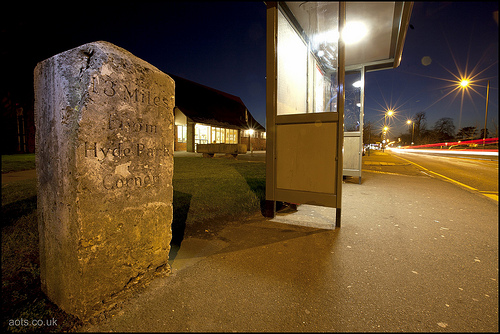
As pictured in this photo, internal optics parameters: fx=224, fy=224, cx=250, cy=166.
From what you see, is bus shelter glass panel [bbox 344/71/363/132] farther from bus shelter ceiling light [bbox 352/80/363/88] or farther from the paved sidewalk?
the paved sidewalk

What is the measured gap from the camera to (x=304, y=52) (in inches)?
216

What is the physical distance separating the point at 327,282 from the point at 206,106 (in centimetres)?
2718

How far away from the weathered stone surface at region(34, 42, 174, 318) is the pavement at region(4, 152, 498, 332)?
0.36 meters

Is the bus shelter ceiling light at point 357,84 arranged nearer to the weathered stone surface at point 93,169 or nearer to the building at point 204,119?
the weathered stone surface at point 93,169

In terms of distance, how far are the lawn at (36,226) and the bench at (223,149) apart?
342 inches

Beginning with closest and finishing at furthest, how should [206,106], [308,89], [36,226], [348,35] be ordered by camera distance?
[36,226] < [348,35] < [308,89] < [206,106]

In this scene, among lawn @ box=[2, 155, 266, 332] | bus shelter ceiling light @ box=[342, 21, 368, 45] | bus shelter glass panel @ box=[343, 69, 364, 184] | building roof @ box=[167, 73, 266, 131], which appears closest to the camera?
lawn @ box=[2, 155, 266, 332]

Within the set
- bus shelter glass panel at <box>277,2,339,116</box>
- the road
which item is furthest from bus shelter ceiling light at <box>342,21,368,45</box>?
the road

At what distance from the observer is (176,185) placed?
6.56 m

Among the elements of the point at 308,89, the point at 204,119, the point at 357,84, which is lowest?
the point at 308,89

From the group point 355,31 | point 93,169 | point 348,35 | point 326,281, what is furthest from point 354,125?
point 93,169

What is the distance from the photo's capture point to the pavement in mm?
1647

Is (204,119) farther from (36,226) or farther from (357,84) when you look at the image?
(36,226)

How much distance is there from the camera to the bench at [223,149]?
15859 mm
